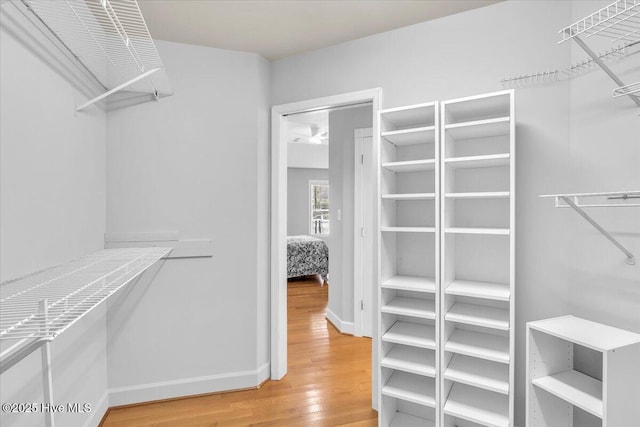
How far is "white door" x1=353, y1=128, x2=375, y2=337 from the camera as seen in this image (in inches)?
147

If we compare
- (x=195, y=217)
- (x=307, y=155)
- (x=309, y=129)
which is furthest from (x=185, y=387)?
(x=307, y=155)

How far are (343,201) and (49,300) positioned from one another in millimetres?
3061

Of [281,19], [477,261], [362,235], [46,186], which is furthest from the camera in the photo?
[362,235]

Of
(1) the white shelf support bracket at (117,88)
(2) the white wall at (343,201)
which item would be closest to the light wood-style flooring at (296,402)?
(2) the white wall at (343,201)

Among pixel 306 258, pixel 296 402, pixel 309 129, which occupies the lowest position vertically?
pixel 296 402

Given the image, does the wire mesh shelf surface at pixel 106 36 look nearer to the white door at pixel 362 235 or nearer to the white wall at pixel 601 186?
the white door at pixel 362 235

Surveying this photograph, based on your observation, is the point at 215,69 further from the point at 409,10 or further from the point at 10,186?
the point at 10,186

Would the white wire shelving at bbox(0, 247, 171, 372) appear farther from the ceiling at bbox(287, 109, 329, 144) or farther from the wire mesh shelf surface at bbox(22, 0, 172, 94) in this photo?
the ceiling at bbox(287, 109, 329, 144)

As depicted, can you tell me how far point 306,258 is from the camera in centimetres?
634

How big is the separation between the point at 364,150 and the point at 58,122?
107 inches

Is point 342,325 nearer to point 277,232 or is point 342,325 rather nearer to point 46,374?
point 277,232

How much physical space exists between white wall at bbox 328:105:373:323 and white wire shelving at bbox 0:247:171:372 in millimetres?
2340

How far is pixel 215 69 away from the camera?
2633 mm

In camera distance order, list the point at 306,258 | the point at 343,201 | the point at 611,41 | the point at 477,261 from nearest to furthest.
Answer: the point at 611,41 → the point at 477,261 → the point at 343,201 → the point at 306,258
